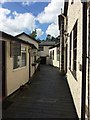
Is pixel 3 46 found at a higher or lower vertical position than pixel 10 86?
higher

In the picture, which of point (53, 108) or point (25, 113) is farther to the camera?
point (53, 108)

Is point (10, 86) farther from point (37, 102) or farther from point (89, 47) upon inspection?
point (89, 47)

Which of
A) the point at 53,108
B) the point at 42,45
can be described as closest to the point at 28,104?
the point at 53,108

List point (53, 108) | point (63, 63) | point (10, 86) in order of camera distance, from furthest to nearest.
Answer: point (63, 63)
point (10, 86)
point (53, 108)

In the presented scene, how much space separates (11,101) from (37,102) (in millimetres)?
960

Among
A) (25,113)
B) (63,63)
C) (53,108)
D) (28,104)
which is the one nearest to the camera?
(25,113)

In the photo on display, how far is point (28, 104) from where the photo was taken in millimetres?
7715

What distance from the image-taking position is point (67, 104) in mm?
7758

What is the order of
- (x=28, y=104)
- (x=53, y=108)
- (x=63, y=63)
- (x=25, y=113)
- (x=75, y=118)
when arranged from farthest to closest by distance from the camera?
(x=63, y=63), (x=28, y=104), (x=53, y=108), (x=25, y=113), (x=75, y=118)

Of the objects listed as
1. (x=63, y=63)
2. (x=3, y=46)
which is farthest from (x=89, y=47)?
Result: (x=63, y=63)

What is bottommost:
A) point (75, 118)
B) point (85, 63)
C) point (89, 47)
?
point (75, 118)

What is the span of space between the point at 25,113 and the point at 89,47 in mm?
3481

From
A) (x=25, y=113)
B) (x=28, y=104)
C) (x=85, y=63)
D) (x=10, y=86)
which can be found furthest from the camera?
→ (x=10, y=86)

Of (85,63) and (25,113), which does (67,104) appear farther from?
(85,63)
